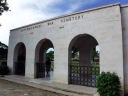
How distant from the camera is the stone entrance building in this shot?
9.62 metres

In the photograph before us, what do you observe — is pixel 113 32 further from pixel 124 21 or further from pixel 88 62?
pixel 88 62

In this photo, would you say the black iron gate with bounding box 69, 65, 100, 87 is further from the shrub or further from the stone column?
the shrub

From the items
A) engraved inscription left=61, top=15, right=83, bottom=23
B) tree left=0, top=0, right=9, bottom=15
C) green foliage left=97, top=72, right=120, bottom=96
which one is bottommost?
green foliage left=97, top=72, right=120, bottom=96

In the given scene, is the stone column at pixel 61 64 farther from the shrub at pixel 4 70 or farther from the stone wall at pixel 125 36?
the shrub at pixel 4 70

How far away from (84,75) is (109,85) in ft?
9.78

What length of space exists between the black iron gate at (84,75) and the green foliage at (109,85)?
1988 millimetres

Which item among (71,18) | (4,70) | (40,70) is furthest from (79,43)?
(4,70)

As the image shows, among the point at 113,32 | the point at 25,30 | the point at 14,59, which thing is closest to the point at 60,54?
the point at 113,32

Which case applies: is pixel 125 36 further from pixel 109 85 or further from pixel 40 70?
pixel 40 70

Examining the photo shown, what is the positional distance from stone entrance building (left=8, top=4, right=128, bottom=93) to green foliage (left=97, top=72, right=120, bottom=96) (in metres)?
0.49

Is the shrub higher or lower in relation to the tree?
lower

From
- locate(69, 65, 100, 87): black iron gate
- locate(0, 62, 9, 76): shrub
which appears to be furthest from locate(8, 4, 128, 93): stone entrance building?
locate(0, 62, 9, 76): shrub

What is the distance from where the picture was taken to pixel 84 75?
11.6 m

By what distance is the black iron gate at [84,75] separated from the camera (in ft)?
37.1
